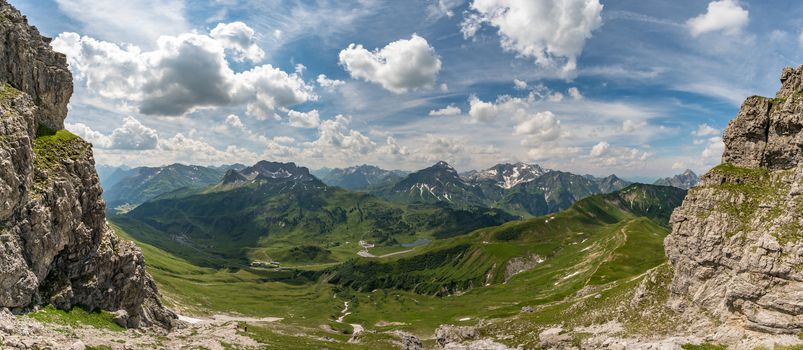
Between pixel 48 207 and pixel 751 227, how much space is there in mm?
139047

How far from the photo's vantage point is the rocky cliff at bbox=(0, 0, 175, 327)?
2699 inches

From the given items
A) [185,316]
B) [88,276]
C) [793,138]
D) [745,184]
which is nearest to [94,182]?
[88,276]

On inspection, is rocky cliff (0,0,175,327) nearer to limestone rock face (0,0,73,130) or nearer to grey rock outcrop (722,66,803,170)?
limestone rock face (0,0,73,130)

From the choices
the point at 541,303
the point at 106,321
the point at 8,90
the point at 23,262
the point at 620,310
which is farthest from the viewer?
the point at 541,303

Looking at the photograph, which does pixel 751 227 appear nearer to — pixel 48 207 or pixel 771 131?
pixel 771 131

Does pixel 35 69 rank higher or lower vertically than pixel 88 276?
higher

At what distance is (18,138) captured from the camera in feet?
235

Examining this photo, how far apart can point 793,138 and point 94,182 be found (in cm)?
15930

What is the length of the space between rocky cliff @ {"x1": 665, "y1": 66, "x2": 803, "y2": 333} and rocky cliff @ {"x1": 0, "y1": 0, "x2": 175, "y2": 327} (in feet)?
416

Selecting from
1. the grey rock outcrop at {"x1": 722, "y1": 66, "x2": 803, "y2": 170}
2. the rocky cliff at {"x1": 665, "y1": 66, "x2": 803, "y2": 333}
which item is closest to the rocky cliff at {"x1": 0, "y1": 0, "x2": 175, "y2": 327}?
the rocky cliff at {"x1": 665, "y1": 66, "x2": 803, "y2": 333}

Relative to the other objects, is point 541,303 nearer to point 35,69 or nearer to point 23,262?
point 23,262

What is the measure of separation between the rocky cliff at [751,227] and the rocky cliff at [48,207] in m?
127

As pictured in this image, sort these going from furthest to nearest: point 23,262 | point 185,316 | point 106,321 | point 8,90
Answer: point 185,316 → point 106,321 → point 8,90 → point 23,262

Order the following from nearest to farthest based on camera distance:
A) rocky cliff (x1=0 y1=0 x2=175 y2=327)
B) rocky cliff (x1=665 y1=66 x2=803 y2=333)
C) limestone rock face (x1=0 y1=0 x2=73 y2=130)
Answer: rocky cliff (x1=0 y1=0 x2=175 y2=327)
rocky cliff (x1=665 y1=66 x2=803 y2=333)
limestone rock face (x1=0 y1=0 x2=73 y2=130)
